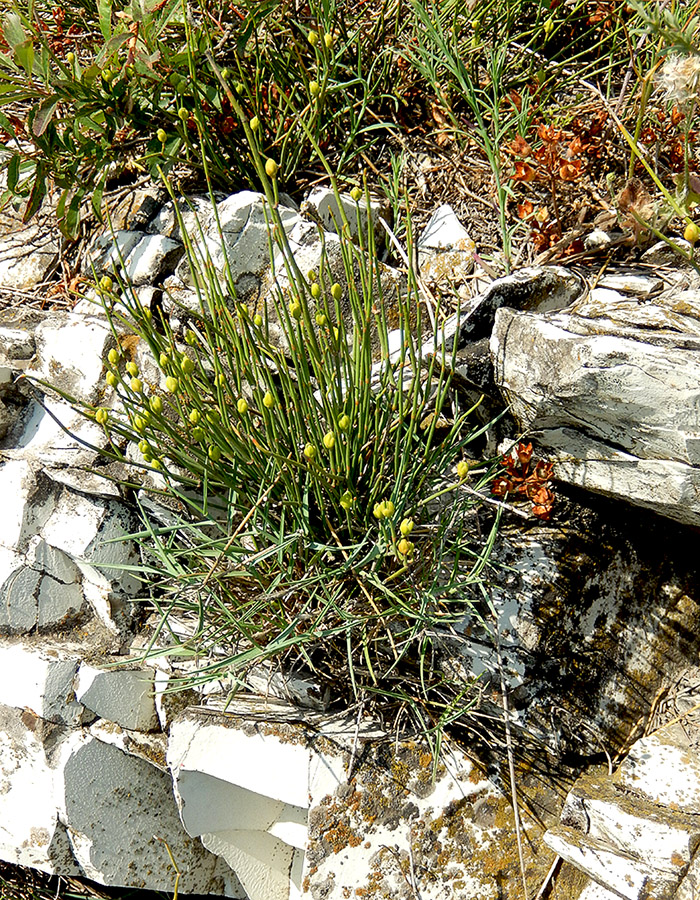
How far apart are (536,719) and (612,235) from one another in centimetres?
125

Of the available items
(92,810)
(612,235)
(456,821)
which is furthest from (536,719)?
(612,235)

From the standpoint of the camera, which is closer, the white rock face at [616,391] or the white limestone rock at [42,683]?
the white rock face at [616,391]

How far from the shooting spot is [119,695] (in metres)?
1.94

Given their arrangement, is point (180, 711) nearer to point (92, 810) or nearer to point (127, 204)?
point (92, 810)

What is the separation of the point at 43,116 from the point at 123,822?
68.1 inches

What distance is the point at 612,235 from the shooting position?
2.04m

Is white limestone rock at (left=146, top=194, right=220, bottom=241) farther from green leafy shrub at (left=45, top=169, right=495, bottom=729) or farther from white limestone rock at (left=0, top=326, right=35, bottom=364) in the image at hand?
green leafy shrub at (left=45, top=169, right=495, bottom=729)

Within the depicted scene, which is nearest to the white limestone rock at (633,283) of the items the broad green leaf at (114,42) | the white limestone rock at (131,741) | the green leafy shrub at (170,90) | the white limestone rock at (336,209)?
the white limestone rock at (336,209)

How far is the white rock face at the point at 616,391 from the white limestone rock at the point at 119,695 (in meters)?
1.16

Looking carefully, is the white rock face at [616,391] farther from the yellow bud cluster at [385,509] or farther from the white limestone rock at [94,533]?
the white limestone rock at [94,533]

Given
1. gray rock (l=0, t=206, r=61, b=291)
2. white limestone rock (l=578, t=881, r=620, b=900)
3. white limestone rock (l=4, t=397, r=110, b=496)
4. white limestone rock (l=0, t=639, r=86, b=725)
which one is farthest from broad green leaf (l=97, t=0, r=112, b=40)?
white limestone rock (l=578, t=881, r=620, b=900)

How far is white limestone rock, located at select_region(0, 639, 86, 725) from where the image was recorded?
1920mm

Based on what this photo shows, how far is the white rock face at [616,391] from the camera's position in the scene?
5.12ft

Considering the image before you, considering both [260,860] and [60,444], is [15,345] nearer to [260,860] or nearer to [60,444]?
[60,444]
